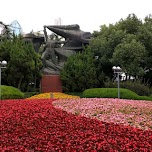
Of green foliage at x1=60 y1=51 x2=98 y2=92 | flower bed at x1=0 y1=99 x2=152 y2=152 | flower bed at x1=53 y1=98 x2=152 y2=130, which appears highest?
green foliage at x1=60 y1=51 x2=98 y2=92

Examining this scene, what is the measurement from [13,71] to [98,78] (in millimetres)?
6971

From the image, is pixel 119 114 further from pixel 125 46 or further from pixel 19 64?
pixel 19 64

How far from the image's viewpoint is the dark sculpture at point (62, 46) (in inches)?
1086

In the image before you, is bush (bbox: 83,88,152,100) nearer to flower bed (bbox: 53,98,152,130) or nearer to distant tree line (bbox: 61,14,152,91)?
distant tree line (bbox: 61,14,152,91)

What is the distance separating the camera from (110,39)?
25.0 metres

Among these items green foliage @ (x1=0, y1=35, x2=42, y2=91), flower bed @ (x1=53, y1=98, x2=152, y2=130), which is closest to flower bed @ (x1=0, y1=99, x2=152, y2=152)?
flower bed @ (x1=53, y1=98, x2=152, y2=130)

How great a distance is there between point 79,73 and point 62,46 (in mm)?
5211

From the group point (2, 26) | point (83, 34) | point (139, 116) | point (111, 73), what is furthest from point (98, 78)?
point (139, 116)

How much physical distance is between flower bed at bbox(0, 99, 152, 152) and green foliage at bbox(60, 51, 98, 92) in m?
15.5

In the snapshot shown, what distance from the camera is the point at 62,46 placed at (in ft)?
94.9

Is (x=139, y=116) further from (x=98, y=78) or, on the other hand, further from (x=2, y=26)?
(x=2, y=26)

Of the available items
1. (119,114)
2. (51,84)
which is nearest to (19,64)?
(51,84)

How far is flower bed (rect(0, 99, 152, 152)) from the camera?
20.1ft

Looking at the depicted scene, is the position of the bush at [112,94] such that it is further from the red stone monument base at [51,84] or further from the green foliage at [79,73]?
the red stone monument base at [51,84]
